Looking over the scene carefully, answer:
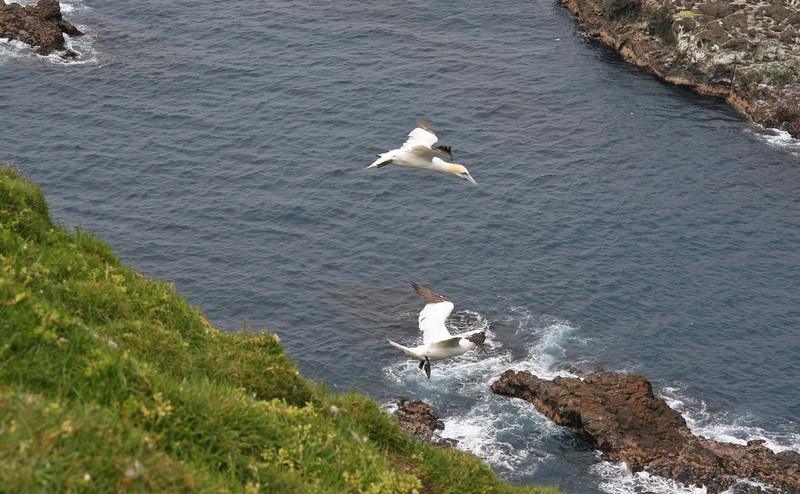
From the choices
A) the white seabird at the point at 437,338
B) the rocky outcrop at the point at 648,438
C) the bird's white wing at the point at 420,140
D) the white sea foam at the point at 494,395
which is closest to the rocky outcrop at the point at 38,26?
the white sea foam at the point at 494,395

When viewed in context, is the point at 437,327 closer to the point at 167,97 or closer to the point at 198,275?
the point at 198,275

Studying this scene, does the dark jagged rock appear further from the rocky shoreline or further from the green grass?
the green grass

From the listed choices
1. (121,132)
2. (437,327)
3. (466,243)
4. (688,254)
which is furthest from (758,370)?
(121,132)

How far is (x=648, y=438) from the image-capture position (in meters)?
48.2

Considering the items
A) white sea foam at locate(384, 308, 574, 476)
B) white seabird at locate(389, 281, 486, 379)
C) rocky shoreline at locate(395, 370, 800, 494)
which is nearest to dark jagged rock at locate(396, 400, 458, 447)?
rocky shoreline at locate(395, 370, 800, 494)

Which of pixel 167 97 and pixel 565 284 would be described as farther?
pixel 167 97

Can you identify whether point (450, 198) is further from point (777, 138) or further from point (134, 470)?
point (134, 470)

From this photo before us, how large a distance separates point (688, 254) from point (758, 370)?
13410mm

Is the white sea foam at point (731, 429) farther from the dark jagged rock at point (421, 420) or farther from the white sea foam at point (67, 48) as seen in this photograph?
the white sea foam at point (67, 48)

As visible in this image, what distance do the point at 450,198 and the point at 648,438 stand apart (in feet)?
104

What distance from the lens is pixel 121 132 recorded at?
269 feet

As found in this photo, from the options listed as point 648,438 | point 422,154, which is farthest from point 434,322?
point 648,438

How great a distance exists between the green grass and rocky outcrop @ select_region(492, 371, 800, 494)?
3334cm

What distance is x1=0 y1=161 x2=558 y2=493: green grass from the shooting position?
11.5 m
